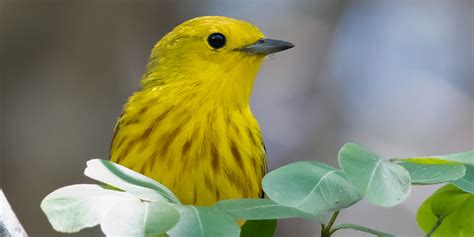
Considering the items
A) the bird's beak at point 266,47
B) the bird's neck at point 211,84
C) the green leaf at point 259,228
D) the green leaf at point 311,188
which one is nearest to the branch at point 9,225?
the green leaf at point 259,228

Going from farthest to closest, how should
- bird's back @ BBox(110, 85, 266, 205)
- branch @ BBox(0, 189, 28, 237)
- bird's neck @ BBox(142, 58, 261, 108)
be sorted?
bird's neck @ BBox(142, 58, 261, 108) < bird's back @ BBox(110, 85, 266, 205) < branch @ BBox(0, 189, 28, 237)

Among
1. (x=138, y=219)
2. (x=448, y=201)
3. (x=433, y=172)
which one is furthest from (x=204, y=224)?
(x=448, y=201)

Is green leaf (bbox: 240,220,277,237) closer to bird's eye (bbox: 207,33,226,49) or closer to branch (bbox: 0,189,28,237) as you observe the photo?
branch (bbox: 0,189,28,237)

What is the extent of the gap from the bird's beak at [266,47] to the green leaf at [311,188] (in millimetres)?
2457

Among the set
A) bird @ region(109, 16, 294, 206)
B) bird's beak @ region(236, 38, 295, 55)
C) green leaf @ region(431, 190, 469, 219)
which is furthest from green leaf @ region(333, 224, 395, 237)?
bird's beak @ region(236, 38, 295, 55)

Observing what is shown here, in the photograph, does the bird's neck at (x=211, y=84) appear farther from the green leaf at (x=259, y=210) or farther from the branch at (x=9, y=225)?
the green leaf at (x=259, y=210)

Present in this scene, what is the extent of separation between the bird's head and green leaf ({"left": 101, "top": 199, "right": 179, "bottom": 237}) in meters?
2.43

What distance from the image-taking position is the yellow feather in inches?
148

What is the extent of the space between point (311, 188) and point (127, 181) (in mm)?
371

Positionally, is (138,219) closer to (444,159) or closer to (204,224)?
(204,224)

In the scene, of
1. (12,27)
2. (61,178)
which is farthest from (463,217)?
(12,27)

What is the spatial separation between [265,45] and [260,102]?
4267mm

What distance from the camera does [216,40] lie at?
14.0ft

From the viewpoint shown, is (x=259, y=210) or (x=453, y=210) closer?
(x=259, y=210)
